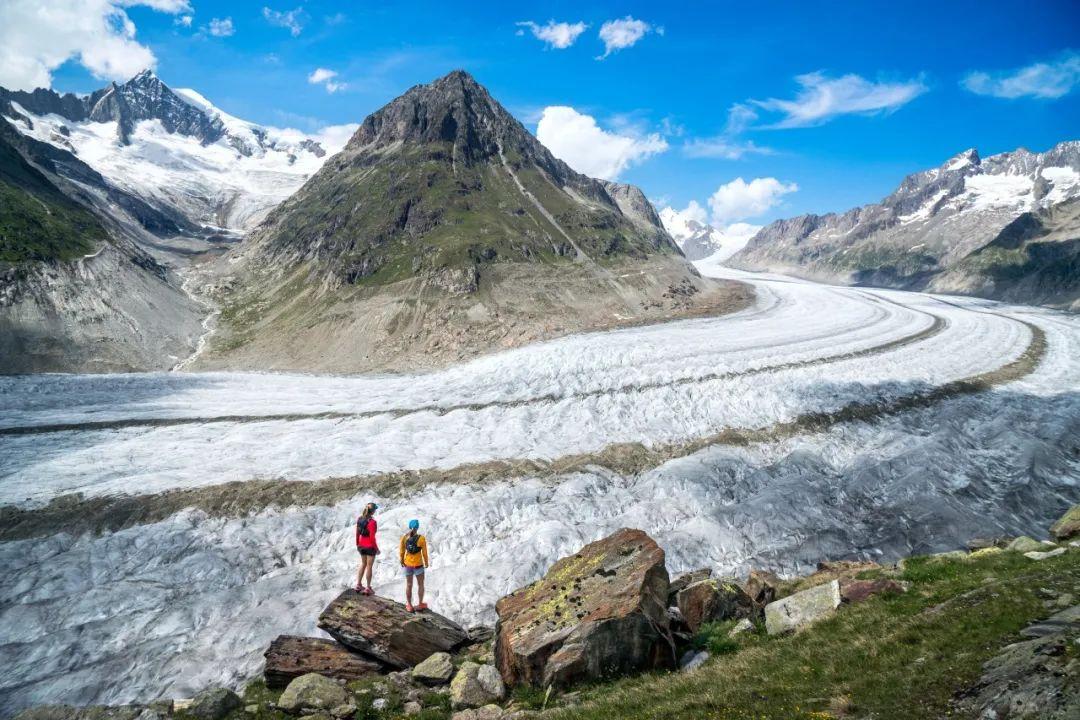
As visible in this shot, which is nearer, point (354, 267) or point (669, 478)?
point (669, 478)

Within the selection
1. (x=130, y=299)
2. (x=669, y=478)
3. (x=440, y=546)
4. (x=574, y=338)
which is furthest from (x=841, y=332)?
(x=130, y=299)

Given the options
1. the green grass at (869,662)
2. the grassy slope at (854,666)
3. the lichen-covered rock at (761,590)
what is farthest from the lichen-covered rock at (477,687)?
the lichen-covered rock at (761,590)

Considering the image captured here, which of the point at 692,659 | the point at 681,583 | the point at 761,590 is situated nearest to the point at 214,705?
the point at 692,659

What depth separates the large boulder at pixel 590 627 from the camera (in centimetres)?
1249

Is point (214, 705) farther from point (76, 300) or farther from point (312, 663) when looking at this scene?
point (76, 300)

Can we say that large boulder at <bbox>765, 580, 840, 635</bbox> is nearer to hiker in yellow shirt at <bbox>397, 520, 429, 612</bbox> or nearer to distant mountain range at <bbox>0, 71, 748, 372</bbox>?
hiker in yellow shirt at <bbox>397, 520, 429, 612</bbox>

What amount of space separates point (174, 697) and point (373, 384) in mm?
33383

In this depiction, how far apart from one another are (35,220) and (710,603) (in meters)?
112

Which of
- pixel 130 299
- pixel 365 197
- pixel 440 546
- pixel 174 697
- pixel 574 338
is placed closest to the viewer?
pixel 174 697

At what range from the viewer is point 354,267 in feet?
299

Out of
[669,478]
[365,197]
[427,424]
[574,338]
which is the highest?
[365,197]

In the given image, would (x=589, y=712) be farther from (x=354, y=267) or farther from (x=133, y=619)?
(x=354, y=267)

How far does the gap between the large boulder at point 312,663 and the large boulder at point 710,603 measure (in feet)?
27.7

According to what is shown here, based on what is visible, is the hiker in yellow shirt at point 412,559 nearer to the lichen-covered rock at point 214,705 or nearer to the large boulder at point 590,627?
the large boulder at point 590,627
